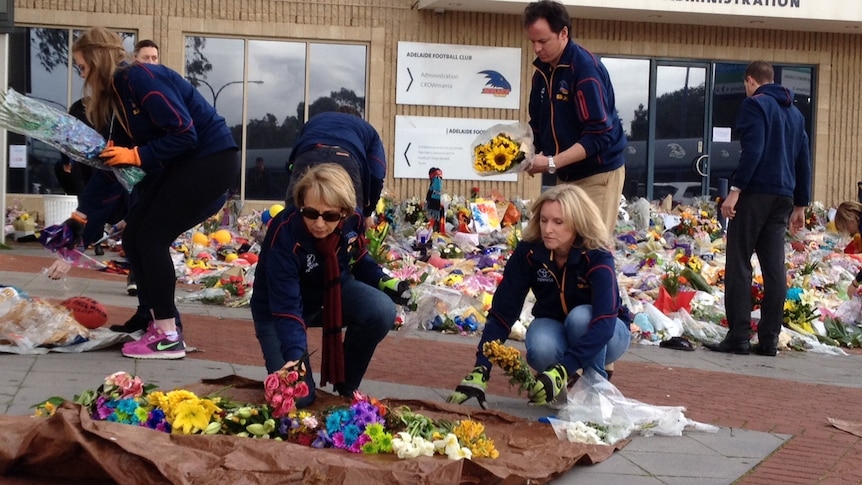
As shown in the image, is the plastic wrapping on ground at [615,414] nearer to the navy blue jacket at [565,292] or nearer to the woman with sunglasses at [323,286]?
the navy blue jacket at [565,292]

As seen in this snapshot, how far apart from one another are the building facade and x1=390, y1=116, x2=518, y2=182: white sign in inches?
4.2

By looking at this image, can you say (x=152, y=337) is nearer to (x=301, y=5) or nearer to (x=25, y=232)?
(x=25, y=232)

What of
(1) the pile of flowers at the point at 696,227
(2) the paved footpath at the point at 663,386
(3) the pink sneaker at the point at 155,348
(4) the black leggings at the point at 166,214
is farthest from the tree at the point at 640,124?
(3) the pink sneaker at the point at 155,348

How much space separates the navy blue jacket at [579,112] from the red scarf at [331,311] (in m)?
1.71

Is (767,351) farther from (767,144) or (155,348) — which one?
(155,348)

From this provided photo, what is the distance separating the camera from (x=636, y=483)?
4.07 metres

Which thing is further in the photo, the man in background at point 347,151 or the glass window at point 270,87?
the glass window at point 270,87

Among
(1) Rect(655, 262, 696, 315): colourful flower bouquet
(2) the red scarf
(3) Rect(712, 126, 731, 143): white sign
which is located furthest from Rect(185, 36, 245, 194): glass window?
(2) the red scarf

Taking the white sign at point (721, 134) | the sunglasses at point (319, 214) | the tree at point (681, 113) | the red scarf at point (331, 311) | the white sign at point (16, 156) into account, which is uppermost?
the tree at point (681, 113)

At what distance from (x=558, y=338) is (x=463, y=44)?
1407cm

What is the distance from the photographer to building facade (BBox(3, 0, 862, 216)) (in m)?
17.9

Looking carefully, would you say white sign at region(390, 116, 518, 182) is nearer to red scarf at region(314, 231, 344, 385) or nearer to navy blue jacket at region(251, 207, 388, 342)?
navy blue jacket at region(251, 207, 388, 342)

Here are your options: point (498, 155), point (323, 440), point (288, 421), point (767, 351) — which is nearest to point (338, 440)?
point (323, 440)

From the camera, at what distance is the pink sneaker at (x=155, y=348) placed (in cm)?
605
